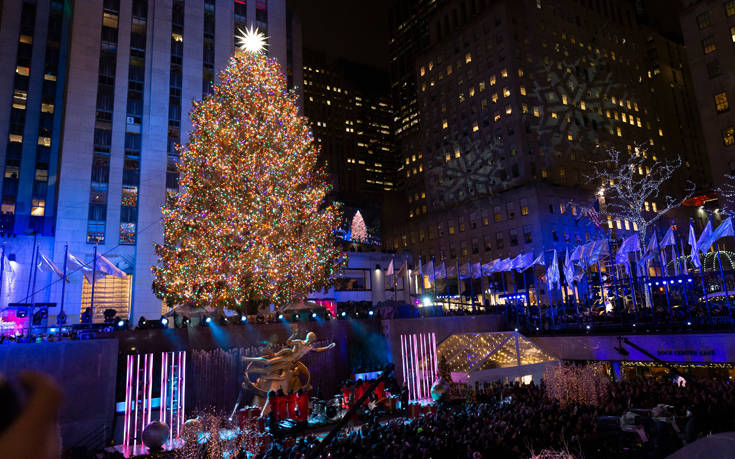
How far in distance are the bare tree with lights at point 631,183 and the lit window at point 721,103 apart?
40.7 feet

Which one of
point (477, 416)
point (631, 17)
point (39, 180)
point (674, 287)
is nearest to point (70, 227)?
point (39, 180)

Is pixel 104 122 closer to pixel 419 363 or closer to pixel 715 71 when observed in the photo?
pixel 419 363

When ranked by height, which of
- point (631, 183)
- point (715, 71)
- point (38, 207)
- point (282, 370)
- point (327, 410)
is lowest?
point (327, 410)

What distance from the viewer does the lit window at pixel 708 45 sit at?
5728cm

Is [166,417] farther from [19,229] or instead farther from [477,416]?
[19,229]

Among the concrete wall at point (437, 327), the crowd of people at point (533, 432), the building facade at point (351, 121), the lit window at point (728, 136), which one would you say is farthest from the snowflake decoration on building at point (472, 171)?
the crowd of people at point (533, 432)

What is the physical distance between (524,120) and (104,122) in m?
55.8

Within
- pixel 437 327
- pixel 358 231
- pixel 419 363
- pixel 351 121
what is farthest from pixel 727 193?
pixel 351 121

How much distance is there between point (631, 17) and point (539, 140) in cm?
4180

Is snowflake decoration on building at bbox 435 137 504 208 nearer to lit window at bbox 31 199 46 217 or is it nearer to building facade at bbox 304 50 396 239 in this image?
building facade at bbox 304 50 396 239

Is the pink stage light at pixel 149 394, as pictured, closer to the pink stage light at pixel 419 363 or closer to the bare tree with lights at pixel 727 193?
the pink stage light at pixel 419 363

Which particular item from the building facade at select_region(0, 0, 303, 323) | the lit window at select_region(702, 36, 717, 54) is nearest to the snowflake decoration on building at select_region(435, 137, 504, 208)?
the lit window at select_region(702, 36, 717, 54)

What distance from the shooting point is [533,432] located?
14562 millimetres

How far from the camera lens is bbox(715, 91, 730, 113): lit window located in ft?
183
